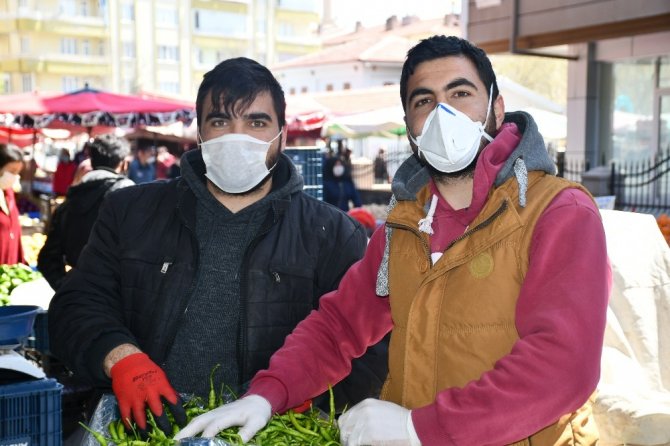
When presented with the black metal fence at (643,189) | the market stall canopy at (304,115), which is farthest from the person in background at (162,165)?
the black metal fence at (643,189)

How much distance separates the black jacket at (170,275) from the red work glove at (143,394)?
36cm

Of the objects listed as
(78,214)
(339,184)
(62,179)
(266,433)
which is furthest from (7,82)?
(266,433)

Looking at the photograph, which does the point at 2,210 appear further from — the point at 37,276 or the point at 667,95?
the point at 667,95


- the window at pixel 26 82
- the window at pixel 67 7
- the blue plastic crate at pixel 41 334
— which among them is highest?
the window at pixel 67 7

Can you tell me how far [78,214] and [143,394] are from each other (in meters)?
4.58

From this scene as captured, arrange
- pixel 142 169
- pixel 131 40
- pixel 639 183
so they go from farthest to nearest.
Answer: pixel 131 40, pixel 142 169, pixel 639 183

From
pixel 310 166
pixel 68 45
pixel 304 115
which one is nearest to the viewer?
pixel 310 166

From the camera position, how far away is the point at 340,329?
8.16 feet

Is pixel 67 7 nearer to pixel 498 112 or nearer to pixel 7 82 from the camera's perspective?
pixel 7 82

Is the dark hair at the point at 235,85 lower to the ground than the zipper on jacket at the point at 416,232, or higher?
higher

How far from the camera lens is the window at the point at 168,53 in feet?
199

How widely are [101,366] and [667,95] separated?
1571 cm

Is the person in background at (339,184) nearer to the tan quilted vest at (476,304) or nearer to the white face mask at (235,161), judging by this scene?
the white face mask at (235,161)

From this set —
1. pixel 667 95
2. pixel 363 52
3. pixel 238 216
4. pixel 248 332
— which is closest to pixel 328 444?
pixel 248 332
